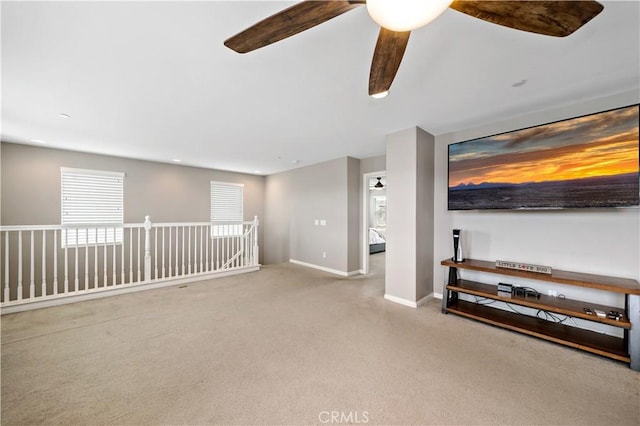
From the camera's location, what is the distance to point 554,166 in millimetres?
2211

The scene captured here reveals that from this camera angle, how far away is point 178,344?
85.3 inches

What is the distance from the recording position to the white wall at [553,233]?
211 cm

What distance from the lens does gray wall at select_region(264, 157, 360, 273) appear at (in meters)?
4.60

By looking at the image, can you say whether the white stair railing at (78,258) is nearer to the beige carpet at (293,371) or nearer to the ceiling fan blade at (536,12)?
the beige carpet at (293,371)

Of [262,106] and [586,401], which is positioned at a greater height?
[262,106]

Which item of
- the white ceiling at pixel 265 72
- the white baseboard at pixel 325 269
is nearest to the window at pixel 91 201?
the white ceiling at pixel 265 72

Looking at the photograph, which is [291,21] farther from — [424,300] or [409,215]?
[424,300]

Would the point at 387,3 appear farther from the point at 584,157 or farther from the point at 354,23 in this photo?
the point at 584,157

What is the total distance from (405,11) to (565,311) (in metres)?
2.80

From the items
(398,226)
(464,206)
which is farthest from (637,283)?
(398,226)

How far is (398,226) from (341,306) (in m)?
1.32

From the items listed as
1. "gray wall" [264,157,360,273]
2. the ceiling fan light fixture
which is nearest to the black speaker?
"gray wall" [264,157,360,273]

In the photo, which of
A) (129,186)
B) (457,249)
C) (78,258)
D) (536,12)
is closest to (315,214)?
(457,249)

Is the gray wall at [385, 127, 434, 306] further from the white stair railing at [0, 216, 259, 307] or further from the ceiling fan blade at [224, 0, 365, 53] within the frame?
the white stair railing at [0, 216, 259, 307]
